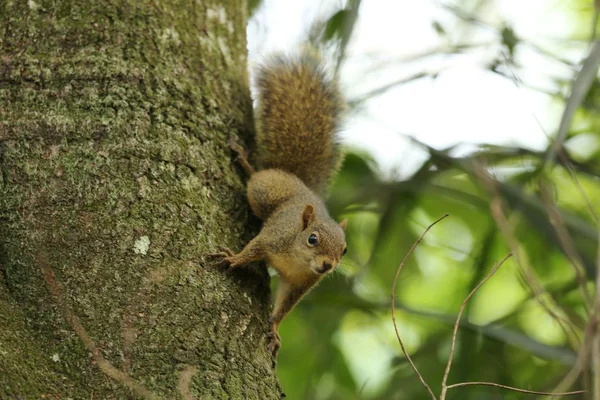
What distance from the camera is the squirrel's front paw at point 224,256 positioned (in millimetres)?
2330

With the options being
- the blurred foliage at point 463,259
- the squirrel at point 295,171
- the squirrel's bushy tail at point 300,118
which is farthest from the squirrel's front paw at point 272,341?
the squirrel's bushy tail at point 300,118

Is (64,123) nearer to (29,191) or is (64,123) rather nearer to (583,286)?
(29,191)

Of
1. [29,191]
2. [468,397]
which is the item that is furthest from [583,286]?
[468,397]

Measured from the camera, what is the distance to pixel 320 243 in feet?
10.4

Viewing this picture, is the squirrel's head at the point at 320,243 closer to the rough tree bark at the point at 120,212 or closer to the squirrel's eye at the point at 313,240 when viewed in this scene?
the squirrel's eye at the point at 313,240

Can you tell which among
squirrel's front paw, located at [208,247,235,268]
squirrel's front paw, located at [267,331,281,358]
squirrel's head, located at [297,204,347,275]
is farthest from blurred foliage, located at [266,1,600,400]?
squirrel's front paw, located at [208,247,235,268]

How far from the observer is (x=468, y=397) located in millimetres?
3451

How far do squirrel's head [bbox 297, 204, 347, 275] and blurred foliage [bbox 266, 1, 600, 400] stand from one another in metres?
0.19

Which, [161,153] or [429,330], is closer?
[161,153]

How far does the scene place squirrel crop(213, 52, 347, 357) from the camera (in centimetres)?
306

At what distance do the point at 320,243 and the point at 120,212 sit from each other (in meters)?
1.22

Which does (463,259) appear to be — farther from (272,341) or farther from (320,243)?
(272,341)

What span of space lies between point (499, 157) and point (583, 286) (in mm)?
1781

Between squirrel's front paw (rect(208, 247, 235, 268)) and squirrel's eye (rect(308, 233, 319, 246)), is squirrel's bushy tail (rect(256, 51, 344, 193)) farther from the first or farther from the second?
squirrel's front paw (rect(208, 247, 235, 268))
